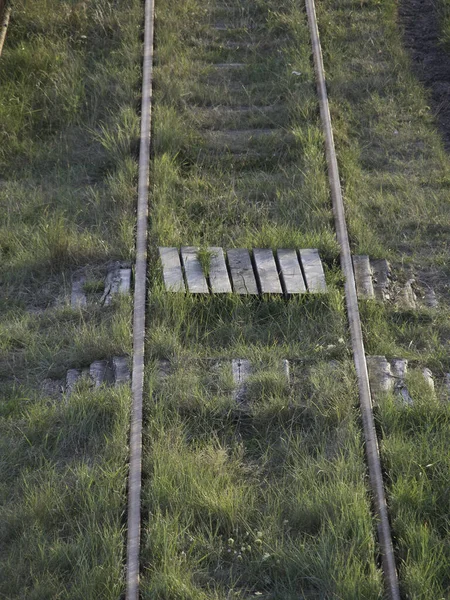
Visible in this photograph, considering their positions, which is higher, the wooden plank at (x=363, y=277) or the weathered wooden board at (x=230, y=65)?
the weathered wooden board at (x=230, y=65)

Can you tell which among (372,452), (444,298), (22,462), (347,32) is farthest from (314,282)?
(347,32)

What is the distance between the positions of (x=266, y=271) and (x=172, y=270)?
0.63m

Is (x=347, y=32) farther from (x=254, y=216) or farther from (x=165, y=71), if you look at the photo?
(x=254, y=216)

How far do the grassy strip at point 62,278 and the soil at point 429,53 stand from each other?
108 inches

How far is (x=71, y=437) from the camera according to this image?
5.49 metres

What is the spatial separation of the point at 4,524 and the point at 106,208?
10.6ft

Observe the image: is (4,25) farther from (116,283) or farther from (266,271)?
(266,271)

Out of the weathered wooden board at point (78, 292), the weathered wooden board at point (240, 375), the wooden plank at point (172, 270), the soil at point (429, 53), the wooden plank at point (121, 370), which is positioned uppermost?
the soil at point (429, 53)

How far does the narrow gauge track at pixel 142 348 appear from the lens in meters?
4.71

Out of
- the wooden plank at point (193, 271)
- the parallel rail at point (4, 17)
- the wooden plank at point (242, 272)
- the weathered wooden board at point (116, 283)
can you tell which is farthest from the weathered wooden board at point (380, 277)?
the parallel rail at point (4, 17)

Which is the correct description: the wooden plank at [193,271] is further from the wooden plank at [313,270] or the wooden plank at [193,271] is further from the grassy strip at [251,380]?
the wooden plank at [313,270]

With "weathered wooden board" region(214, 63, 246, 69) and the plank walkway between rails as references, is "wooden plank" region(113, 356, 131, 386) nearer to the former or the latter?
the plank walkway between rails

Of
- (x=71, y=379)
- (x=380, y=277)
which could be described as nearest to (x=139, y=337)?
(x=71, y=379)

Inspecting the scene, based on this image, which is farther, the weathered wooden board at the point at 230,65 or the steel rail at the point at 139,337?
the weathered wooden board at the point at 230,65
